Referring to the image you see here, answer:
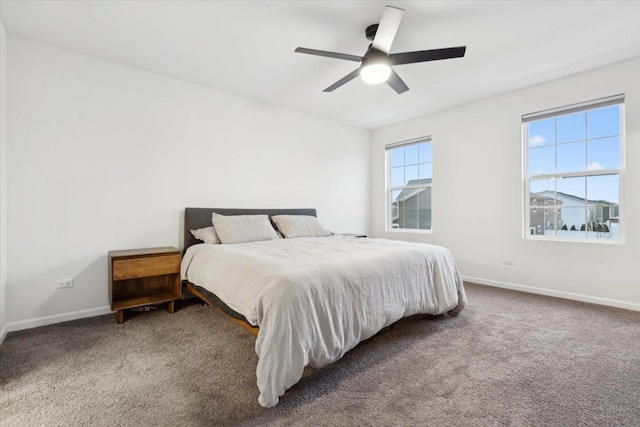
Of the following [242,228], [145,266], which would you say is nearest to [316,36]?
[242,228]

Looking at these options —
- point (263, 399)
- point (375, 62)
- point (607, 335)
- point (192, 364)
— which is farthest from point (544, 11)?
point (192, 364)

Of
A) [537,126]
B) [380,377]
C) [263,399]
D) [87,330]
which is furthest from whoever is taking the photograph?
[537,126]

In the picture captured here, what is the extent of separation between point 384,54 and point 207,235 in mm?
2482

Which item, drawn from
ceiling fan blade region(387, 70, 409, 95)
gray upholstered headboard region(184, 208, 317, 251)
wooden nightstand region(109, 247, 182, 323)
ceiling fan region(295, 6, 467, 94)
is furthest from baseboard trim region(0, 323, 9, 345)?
ceiling fan blade region(387, 70, 409, 95)

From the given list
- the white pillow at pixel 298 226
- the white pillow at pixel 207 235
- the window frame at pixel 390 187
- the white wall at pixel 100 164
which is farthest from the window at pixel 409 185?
the white pillow at pixel 207 235

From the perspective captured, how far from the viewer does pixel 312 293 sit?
A: 1.66 m

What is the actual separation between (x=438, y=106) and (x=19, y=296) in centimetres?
520

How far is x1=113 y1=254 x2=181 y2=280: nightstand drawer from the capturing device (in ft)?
8.32

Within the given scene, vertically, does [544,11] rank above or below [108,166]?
above

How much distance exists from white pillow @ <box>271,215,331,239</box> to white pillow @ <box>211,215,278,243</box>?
0.22 metres

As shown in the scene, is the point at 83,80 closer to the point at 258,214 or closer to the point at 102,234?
the point at 102,234

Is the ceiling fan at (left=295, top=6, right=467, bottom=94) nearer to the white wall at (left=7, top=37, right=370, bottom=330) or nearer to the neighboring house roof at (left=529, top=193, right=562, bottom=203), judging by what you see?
the white wall at (left=7, top=37, right=370, bottom=330)

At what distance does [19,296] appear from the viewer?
97.5 inches

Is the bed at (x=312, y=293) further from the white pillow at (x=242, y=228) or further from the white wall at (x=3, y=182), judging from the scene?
the white wall at (x=3, y=182)
